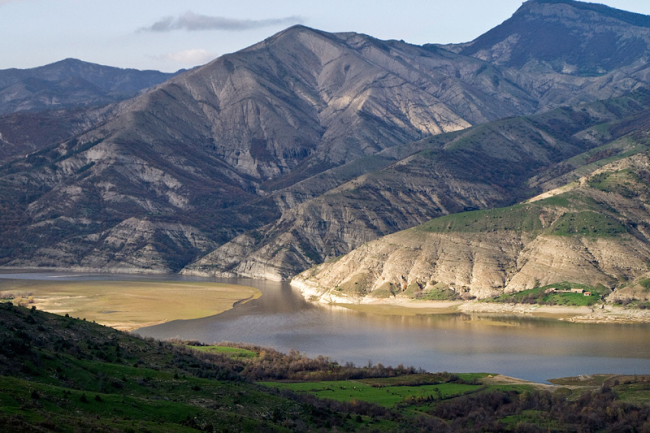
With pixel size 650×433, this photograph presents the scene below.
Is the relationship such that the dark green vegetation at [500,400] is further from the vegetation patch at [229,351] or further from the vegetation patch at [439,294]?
the vegetation patch at [439,294]

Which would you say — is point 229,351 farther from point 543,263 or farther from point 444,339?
point 543,263

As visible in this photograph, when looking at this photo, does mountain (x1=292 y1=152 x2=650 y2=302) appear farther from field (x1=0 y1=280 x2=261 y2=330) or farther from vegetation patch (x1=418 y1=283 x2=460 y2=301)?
field (x1=0 y1=280 x2=261 y2=330)

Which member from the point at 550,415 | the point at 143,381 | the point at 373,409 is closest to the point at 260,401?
the point at 143,381

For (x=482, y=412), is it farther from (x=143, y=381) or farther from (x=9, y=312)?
(x=9, y=312)

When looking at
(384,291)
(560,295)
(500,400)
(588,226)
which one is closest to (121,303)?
(384,291)

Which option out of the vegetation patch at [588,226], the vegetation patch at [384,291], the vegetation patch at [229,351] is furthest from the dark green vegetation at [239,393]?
→ the vegetation patch at [588,226]

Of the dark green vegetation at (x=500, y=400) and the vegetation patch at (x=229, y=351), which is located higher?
the vegetation patch at (x=229, y=351)
